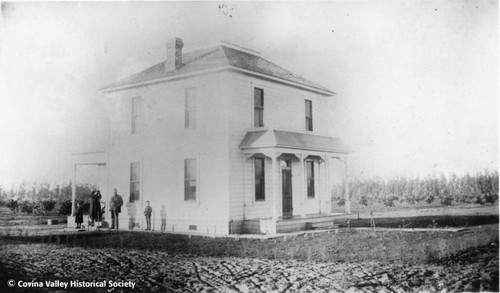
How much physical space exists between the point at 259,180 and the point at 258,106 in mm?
1586

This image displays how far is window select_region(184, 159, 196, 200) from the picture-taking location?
936 centimetres

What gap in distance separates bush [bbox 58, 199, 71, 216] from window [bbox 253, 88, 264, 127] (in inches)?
166

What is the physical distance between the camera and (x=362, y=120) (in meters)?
8.85

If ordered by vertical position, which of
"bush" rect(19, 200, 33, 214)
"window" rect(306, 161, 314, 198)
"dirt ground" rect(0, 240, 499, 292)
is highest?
"window" rect(306, 161, 314, 198)

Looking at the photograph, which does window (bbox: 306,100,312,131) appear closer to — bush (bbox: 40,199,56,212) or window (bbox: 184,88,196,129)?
window (bbox: 184,88,196,129)

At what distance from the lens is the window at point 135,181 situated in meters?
9.70

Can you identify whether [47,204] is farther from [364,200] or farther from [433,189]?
[433,189]

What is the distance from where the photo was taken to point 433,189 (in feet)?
30.9

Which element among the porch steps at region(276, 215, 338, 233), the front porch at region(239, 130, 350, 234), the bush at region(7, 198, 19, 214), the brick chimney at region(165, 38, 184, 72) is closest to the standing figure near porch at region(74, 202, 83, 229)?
the bush at region(7, 198, 19, 214)

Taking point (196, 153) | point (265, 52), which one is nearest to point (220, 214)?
point (196, 153)

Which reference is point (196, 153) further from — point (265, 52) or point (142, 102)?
point (265, 52)

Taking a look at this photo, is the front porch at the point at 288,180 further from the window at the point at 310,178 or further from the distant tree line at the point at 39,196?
the distant tree line at the point at 39,196

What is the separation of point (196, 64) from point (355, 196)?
4.60 meters

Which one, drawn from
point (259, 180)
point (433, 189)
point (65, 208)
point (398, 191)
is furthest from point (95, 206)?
point (433, 189)
